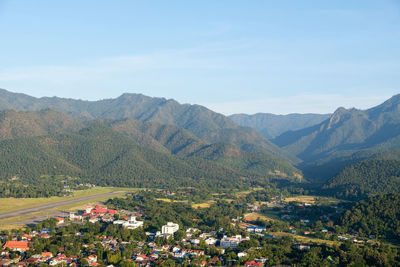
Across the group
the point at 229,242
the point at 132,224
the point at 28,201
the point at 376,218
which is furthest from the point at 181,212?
the point at 28,201

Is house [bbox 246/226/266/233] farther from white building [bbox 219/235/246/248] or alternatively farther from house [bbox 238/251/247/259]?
house [bbox 238/251/247/259]

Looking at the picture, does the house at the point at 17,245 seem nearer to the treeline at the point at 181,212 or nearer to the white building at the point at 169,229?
the white building at the point at 169,229

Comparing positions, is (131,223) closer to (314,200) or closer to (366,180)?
(314,200)

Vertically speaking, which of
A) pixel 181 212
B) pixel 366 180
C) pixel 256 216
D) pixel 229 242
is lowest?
pixel 256 216

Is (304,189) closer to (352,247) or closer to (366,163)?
(366,163)

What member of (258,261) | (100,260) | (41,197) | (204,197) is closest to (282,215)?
(204,197)
